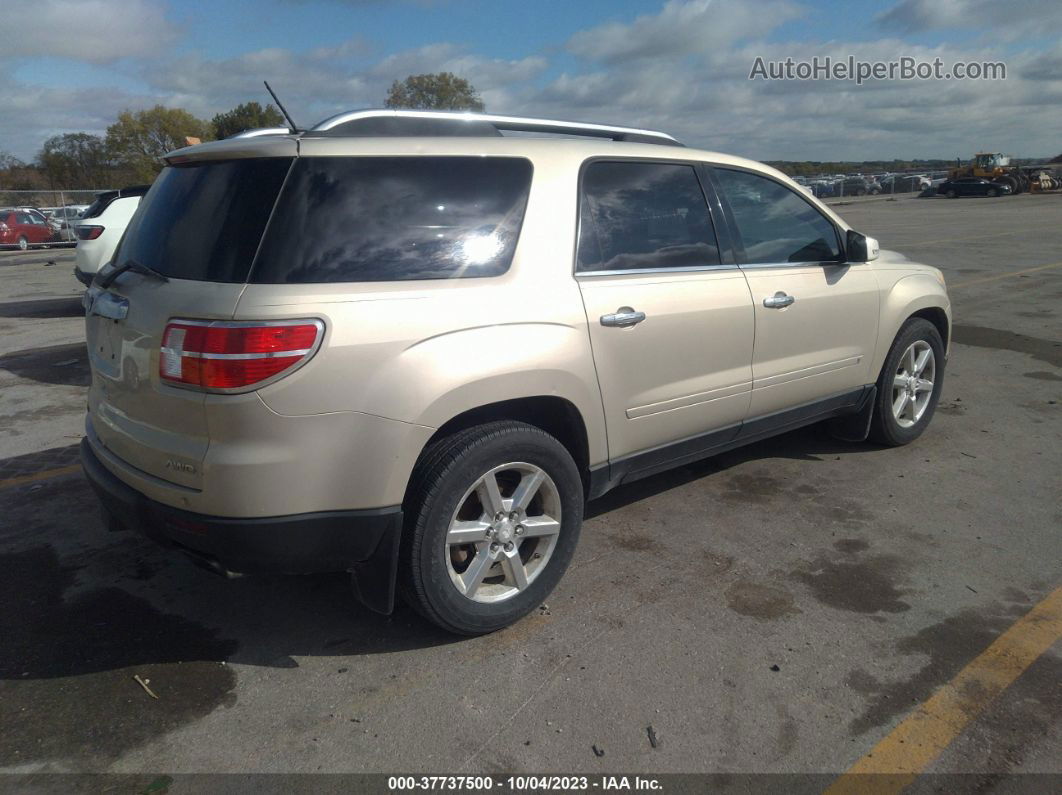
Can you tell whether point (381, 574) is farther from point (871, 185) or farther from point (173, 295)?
point (871, 185)

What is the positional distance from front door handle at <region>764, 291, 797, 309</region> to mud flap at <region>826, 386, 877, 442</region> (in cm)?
113

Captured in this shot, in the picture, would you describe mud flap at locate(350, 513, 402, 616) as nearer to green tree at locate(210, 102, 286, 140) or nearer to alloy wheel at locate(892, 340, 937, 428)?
alloy wheel at locate(892, 340, 937, 428)

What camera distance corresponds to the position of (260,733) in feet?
8.89

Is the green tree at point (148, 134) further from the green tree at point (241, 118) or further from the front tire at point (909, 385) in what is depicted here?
the front tire at point (909, 385)

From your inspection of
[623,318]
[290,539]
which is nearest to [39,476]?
[290,539]

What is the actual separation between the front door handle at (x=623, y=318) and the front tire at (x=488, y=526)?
544 millimetres

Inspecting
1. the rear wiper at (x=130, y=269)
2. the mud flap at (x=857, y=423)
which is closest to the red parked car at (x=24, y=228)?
the rear wiper at (x=130, y=269)

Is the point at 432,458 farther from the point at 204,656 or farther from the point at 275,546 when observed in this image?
the point at 204,656

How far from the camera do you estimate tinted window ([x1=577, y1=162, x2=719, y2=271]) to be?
351cm

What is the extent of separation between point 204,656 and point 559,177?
2325 mm

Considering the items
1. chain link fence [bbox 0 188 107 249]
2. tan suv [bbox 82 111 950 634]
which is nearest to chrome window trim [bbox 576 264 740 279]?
tan suv [bbox 82 111 950 634]

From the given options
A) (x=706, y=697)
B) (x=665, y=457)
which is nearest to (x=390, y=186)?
(x=665, y=457)

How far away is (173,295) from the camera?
279cm

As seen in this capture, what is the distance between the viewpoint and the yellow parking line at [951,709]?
8.14 ft
